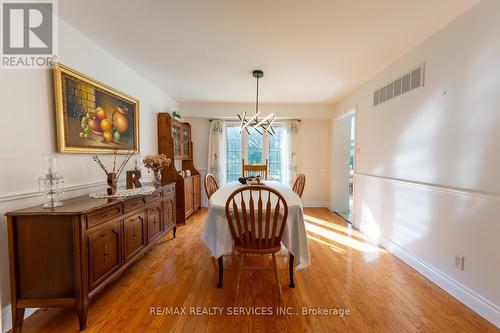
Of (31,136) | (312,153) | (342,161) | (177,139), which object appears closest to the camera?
(31,136)

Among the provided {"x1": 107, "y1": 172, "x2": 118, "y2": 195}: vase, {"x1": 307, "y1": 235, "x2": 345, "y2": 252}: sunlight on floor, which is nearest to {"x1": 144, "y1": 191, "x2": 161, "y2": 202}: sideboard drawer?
{"x1": 107, "y1": 172, "x2": 118, "y2": 195}: vase

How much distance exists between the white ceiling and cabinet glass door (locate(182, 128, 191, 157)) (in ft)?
4.42

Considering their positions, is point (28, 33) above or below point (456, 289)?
above

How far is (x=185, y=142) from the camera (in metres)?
4.49

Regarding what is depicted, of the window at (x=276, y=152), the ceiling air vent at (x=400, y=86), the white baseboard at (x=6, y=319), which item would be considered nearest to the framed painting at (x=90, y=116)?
the white baseboard at (x=6, y=319)

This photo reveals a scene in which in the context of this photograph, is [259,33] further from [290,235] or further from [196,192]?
[196,192]

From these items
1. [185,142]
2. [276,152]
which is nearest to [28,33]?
[185,142]

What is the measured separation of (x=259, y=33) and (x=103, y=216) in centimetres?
214

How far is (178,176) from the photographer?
12.0 ft

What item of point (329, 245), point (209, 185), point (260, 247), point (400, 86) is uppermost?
point (400, 86)

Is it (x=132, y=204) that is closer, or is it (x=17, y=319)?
(x=17, y=319)

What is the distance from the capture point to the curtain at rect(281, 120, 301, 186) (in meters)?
4.97

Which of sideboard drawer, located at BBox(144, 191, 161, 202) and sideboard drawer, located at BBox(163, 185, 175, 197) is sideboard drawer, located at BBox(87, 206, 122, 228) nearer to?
sideboard drawer, located at BBox(144, 191, 161, 202)

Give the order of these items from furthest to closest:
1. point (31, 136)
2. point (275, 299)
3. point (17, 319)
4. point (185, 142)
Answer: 1. point (185, 142)
2. point (275, 299)
3. point (31, 136)
4. point (17, 319)
